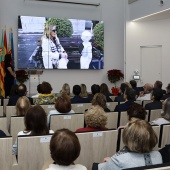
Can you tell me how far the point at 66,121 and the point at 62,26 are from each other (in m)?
6.99

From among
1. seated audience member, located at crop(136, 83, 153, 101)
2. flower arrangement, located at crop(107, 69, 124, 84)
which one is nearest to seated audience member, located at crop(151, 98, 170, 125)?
seated audience member, located at crop(136, 83, 153, 101)

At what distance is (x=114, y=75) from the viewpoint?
35.1 feet

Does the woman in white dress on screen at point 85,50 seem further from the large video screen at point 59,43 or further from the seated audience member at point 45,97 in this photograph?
the seated audience member at point 45,97

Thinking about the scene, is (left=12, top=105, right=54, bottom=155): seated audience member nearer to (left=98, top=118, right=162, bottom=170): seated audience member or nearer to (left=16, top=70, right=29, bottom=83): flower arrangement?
(left=98, top=118, right=162, bottom=170): seated audience member

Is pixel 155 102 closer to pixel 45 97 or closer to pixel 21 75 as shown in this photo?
pixel 45 97

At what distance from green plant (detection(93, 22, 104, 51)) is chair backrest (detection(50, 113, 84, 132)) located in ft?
23.9

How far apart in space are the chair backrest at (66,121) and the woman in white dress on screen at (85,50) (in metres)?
6.90

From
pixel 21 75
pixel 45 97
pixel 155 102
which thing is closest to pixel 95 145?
pixel 155 102

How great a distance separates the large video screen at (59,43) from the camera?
378 inches

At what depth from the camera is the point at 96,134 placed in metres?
2.58

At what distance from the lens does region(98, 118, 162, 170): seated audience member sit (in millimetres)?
1833

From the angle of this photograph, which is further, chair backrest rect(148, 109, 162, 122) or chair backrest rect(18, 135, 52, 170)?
chair backrest rect(148, 109, 162, 122)

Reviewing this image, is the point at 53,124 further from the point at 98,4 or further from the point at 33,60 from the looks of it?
the point at 98,4

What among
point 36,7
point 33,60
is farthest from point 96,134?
point 36,7
